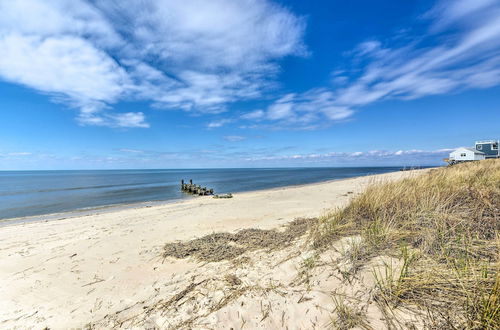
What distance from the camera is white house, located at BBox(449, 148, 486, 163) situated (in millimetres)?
41875

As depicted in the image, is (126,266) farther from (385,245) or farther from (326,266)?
(385,245)

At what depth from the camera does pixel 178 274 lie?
418cm

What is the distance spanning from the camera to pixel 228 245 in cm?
541

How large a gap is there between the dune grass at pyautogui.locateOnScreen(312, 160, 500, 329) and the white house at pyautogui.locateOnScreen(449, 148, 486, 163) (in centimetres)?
5170

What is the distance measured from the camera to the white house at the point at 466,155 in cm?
4188

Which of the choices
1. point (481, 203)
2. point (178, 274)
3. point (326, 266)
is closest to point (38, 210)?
point (178, 274)

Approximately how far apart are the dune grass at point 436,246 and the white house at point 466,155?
51696 mm

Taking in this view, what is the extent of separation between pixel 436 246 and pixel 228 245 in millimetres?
4114

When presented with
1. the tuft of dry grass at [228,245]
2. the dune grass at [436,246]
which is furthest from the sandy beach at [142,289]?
the dune grass at [436,246]

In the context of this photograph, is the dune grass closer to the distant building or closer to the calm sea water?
the calm sea water

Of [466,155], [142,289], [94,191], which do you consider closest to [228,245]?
[142,289]

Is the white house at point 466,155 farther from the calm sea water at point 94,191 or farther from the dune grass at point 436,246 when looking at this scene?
the dune grass at point 436,246

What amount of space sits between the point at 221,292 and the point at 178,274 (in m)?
1.39

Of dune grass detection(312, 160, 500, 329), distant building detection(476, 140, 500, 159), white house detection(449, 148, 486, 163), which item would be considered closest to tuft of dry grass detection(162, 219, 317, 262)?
dune grass detection(312, 160, 500, 329)
